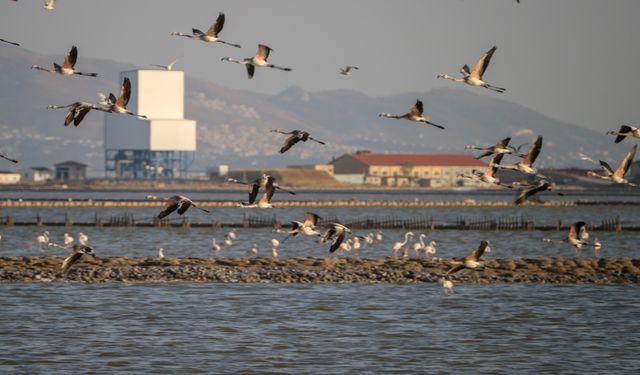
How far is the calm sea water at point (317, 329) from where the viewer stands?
118 ft

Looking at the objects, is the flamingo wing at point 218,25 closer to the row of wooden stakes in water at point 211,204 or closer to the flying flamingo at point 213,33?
the flying flamingo at point 213,33

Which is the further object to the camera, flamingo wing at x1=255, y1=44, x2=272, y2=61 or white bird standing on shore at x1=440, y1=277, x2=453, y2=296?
white bird standing on shore at x1=440, y1=277, x2=453, y2=296

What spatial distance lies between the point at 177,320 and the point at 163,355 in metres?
7.05

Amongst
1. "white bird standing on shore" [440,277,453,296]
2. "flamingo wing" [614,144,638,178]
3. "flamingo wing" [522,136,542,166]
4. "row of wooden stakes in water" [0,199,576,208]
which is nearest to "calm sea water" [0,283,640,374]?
"white bird standing on shore" [440,277,453,296]

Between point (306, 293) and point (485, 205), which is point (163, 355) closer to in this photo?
point (306, 293)

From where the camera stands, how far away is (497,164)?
36.1 m

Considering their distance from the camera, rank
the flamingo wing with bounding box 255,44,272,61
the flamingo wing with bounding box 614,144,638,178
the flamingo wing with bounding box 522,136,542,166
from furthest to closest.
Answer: the flamingo wing with bounding box 255,44,272,61 < the flamingo wing with bounding box 614,144,638,178 < the flamingo wing with bounding box 522,136,542,166

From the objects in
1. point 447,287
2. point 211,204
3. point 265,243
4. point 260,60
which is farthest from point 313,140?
point 211,204

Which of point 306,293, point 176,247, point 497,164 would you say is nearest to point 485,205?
point 176,247

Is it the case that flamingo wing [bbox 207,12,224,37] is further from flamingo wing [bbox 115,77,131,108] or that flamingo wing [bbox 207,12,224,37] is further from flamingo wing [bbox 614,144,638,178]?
flamingo wing [bbox 614,144,638,178]

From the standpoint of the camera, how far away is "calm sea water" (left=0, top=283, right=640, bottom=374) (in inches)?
1415

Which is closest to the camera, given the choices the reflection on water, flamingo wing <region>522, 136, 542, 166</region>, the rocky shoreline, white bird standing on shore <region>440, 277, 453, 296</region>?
flamingo wing <region>522, 136, 542, 166</region>

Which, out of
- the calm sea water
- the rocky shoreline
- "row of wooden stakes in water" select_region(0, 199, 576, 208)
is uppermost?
"row of wooden stakes in water" select_region(0, 199, 576, 208)

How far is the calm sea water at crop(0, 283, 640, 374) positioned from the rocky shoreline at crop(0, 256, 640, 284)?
2193mm
